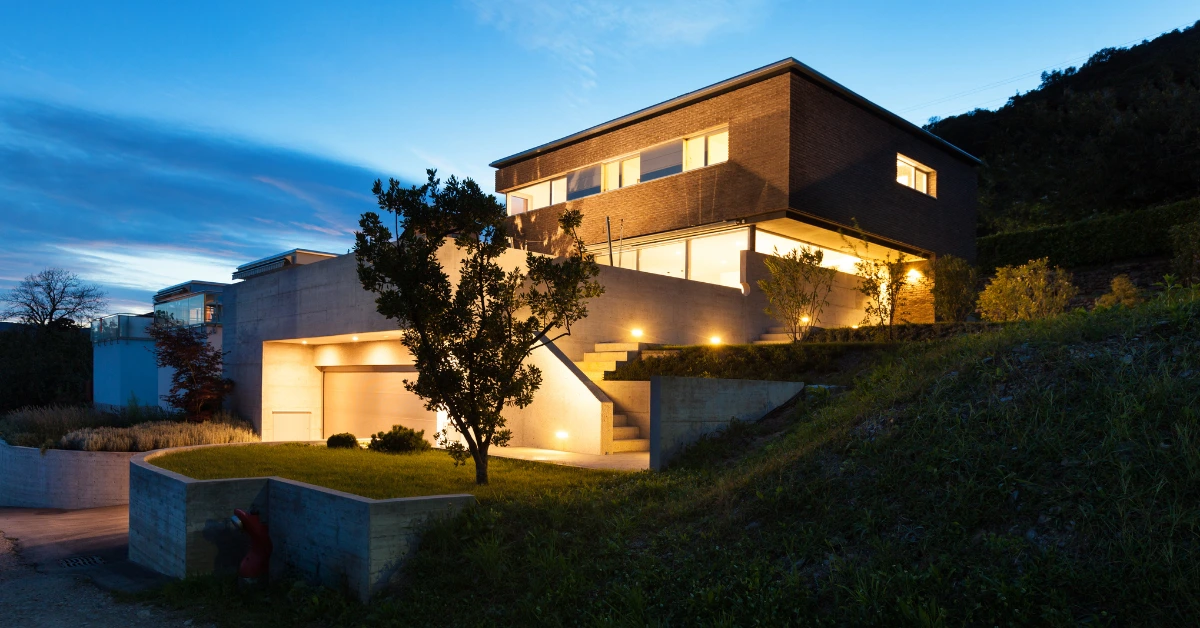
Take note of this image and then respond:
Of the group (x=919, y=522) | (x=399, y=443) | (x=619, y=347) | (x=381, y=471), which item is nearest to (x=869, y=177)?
(x=619, y=347)

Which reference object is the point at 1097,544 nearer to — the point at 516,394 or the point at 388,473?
the point at 516,394

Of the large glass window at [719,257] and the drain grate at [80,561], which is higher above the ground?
the large glass window at [719,257]

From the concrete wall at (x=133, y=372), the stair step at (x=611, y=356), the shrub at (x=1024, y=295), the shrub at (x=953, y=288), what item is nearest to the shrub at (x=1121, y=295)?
the shrub at (x=1024, y=295)

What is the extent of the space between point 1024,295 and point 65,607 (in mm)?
14101

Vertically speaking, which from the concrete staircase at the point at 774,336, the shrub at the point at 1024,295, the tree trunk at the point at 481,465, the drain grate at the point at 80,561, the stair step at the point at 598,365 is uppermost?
the shrub at the point at 1024,295

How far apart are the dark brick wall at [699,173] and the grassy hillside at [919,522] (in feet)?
34.9

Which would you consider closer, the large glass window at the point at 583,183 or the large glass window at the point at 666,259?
the large glass window at the point at 666,259

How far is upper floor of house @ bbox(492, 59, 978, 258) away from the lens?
56.9 ft

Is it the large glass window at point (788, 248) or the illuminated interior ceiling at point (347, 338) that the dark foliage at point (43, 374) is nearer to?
the illuminated interior ceiling at point (347, 338)

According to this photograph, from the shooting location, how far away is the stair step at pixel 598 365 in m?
13.0

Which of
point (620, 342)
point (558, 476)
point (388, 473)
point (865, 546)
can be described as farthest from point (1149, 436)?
point (620, 342)

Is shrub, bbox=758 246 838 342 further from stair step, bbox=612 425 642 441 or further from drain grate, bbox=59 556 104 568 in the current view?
drain grate, bbox=59 556 104 568

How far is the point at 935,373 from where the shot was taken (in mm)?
6652

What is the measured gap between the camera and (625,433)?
11242 mm
